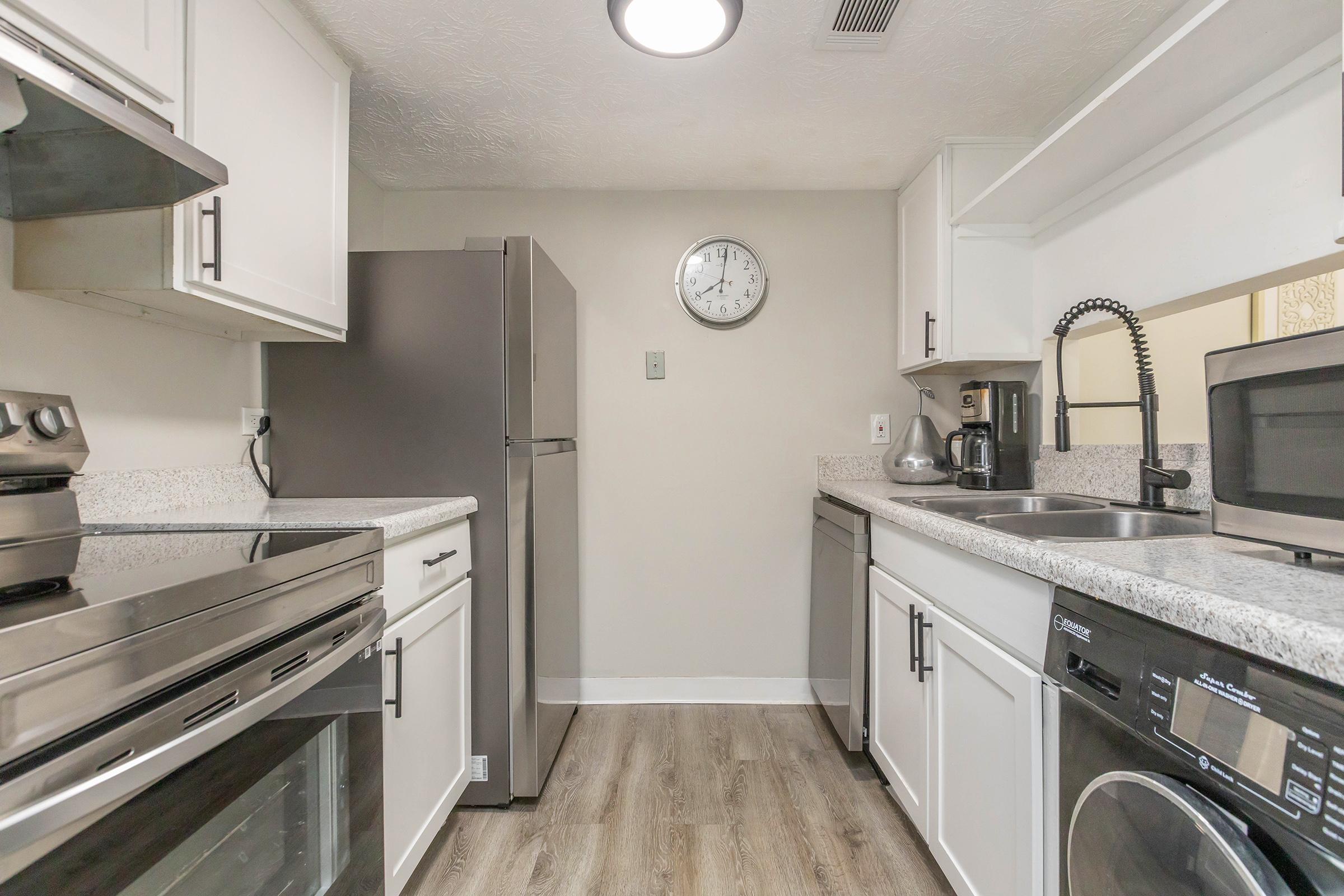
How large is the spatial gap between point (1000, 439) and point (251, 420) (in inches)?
90.9

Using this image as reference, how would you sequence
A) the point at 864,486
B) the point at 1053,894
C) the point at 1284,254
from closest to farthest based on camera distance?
the point at 1053,894
the point at 1284,254
the point at 864,486

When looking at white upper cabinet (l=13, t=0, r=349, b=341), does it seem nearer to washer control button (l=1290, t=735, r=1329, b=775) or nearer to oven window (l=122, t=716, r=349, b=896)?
oven window (l=122, t=716, r=349, b=896)

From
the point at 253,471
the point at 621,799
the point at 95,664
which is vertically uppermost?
the point at 253,471

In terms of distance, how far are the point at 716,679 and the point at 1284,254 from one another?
7.27 feet

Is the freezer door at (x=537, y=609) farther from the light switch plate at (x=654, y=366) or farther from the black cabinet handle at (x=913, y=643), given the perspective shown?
the black cabinet handle at (x=913, y=643)

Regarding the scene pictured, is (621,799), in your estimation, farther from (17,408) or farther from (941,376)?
(941,376)

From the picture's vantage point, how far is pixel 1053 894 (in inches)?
37.3

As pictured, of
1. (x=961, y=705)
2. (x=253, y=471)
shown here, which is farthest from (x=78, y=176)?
(x=961, y=705)

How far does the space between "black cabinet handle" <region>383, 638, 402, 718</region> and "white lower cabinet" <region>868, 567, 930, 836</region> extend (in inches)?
47.4

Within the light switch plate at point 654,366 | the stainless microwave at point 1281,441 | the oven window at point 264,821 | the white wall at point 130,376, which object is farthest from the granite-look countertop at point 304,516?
the stainless microwave at point 1281,441

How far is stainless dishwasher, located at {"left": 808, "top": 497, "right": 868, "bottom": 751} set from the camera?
1959mm

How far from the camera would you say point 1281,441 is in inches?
31.5

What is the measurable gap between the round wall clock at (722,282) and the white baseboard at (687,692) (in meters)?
1.55

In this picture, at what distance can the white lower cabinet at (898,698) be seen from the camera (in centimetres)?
151
